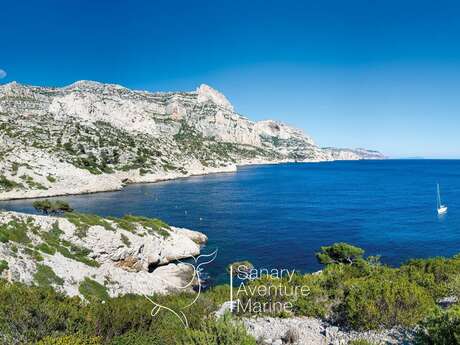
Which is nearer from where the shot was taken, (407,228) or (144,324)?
(144,324)

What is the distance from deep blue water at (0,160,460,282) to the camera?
46844mm

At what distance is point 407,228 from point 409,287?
49.8 m

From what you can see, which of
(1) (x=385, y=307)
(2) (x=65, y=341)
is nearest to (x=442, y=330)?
(1) (x=385, y=307)

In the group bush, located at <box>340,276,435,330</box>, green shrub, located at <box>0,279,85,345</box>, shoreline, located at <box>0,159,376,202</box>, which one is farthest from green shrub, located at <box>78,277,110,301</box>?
shoreline, located at <box>0,159,376,202</box>

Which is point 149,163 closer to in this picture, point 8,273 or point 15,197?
point 15,197

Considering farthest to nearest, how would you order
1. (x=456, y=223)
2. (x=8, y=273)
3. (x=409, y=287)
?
(x=456, y=223)
(x=8, y=273)
(x=409, y=287)

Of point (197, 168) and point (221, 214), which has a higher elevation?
point (197, 168)

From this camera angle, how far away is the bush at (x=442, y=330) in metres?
10.2

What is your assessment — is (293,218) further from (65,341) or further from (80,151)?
(80,151)

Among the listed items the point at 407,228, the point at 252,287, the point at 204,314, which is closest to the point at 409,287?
the point at 252,287

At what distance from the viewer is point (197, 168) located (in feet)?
551

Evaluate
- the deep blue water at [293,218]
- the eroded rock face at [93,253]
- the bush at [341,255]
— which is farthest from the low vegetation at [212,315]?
the deep blue water at [293,218]

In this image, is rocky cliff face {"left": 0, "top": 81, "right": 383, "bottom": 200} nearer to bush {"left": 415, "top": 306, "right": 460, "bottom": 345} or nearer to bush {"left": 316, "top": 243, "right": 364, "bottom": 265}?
bush {"left": 316, "top": 243, "right": 364, "bottom": 265}

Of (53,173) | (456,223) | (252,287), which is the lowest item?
(456,223)
